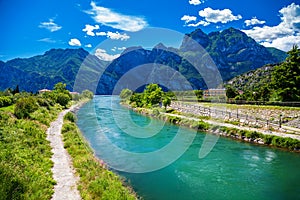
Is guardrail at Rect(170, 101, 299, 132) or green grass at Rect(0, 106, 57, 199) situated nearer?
green grass at Rect(0, 106, 57, 199)

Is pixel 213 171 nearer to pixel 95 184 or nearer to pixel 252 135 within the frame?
pixel 95 184

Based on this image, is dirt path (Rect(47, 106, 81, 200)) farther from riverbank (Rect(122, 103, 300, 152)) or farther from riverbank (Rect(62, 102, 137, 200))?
riverbank (Rect(122, 103, 300, 152))

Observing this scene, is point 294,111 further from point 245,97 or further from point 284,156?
point 245,97

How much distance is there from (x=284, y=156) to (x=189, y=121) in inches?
794

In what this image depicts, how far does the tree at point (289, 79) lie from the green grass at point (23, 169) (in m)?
39.3

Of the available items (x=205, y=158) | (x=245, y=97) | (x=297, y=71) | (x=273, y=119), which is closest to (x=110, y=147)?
(x=205, y=158)

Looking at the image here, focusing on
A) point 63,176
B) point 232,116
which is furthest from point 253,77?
point 63,176

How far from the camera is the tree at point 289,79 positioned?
130 feet

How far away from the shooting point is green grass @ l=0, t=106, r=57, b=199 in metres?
10.5

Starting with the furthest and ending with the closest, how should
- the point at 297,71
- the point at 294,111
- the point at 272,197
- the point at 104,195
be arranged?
1. the point at 297,71
2. the point at 294,111
3. the point at 272,197
4. the point at 104,195

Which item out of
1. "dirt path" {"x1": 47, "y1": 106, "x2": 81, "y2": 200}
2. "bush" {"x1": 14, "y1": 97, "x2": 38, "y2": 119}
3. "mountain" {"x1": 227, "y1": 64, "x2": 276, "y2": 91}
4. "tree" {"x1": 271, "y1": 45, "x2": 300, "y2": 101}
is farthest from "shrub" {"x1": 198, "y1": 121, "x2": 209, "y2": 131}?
"mountain" {"x1": 227, "y1": 64, "x2": 276, "y2": 91}

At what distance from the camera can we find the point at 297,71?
4066 cm

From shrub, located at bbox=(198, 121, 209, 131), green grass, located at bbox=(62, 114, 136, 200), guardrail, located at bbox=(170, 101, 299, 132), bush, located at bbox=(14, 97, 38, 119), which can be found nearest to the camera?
green grass, located at bbox=(62, 114, 136, 200)

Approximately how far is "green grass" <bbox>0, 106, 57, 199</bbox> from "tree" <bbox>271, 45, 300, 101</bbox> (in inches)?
1548
